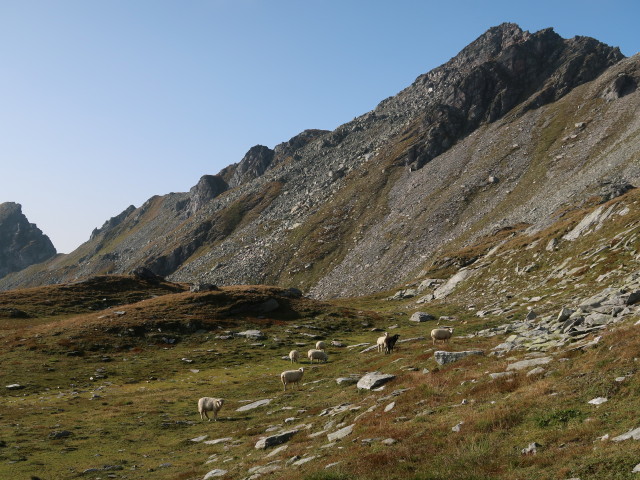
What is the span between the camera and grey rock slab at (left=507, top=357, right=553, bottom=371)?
62.8ft

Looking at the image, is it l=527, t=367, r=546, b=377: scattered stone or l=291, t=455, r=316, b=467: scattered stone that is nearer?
l=291, t=455, r=316, b=467: scattered stone

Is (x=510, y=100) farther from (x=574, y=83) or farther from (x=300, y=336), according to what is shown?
(x=300, y=336)

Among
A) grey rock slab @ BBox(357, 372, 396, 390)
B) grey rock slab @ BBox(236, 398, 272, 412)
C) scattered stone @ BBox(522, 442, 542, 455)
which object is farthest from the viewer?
grey rock slab @ BBox(236, 398, 272, 412)

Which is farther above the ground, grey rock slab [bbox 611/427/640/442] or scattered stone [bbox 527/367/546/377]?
grey rock slab [bbox 611/427/640/442]

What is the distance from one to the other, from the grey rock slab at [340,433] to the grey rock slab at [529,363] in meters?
7.46

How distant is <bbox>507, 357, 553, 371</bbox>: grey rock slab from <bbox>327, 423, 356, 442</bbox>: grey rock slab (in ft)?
24.5

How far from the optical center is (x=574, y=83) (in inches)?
6526

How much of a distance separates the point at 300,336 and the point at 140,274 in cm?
5840

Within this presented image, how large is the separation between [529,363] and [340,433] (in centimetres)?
876

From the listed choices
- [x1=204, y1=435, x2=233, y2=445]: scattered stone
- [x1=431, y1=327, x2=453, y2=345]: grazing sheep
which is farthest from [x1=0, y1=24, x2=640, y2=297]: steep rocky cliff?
[x1=204, y1=435, x2=233, y2=445]: scattered stone

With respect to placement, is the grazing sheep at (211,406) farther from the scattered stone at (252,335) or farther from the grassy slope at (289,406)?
the scattered stone at (252,335)

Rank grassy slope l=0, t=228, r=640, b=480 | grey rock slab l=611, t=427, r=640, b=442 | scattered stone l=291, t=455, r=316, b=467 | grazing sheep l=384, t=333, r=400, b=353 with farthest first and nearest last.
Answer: grazing sheep l=384, t=333, r=400, b=353 < scattered stone l=291, t=455, r=316, b=467 < grassy slope l=0, t=228, r=640, b=480 < grey rock slab l=611, t=427, r=640, b=442

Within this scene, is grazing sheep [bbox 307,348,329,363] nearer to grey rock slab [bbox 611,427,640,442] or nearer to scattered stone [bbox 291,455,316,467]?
scattered stone [bbox 291,455,316,467]

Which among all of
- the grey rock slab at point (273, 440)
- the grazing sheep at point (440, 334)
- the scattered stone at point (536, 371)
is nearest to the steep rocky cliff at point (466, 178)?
the grazing sheep at point (440, 334)
